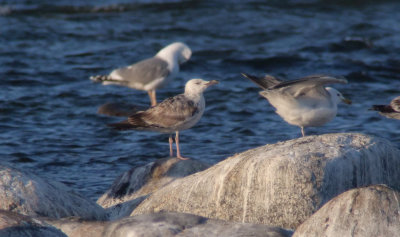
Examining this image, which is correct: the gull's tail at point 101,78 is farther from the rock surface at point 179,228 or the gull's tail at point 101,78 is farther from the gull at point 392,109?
the rock surface at point 179,228

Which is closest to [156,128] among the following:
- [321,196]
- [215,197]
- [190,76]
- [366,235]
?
[215,197]

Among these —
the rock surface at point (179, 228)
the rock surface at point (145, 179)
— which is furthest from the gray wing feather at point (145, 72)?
the rock surface at point (179, 228)

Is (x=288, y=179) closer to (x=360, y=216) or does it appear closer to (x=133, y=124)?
(x=360, y=216)

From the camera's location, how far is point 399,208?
13.5 feet

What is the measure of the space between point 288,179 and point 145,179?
1.75 meters

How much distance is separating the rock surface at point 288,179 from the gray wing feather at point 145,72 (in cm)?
517

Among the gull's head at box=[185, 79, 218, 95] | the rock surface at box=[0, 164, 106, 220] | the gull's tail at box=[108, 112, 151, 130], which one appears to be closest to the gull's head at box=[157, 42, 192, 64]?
the gull's head at box=[185, 79, 218, 95]

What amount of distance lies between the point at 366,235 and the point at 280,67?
858cm

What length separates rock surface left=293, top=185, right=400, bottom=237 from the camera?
4.07 metres

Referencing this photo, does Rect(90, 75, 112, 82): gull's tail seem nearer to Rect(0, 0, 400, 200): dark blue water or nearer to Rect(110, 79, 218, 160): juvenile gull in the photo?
Rect(0, 0, 400, 200): dark blue water

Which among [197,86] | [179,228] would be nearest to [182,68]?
[197,86]

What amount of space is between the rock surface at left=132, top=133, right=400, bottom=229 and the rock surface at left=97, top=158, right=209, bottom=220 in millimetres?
703

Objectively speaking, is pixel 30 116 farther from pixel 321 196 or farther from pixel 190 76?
pixel 321 196

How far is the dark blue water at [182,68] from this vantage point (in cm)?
832
